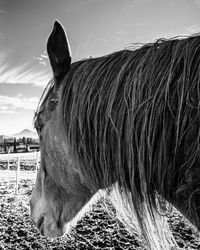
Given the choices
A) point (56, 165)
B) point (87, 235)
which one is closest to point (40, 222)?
point (56, 165)

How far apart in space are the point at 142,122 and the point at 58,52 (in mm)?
569

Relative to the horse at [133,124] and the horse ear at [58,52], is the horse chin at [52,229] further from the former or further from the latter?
the horse ear at [58,52]

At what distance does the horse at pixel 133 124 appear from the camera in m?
0.90

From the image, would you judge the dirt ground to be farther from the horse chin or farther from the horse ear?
the horse ear

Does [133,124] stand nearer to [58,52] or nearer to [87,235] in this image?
[58,52]

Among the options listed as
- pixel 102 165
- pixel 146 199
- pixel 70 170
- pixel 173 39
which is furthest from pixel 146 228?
pixel 173 39

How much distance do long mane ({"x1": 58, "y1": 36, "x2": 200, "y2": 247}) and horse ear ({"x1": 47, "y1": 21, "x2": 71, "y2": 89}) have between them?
0.15 meters

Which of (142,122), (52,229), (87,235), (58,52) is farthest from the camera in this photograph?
(87,235)

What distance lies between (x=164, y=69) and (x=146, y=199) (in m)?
0.45

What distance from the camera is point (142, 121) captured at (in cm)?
96

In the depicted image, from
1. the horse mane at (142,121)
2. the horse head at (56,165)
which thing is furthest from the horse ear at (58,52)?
the horse mane at (142,121)

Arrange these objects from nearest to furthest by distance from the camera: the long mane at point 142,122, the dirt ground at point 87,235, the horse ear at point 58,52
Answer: the long mane at point 142,122 < the horse ear at point 58,52 < the dirt ground at point 87,235

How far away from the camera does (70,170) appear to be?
133 centimetres

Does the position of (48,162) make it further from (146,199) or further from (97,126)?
(146,199)
